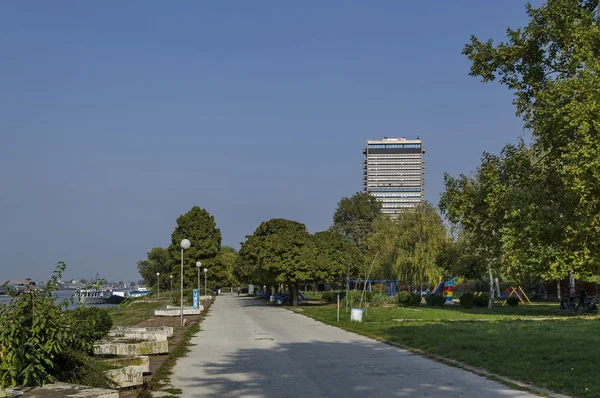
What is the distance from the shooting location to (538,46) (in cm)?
2031

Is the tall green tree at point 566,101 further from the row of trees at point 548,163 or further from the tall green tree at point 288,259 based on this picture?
the tall green tree at point 288,259

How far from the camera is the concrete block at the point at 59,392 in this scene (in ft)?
23.2

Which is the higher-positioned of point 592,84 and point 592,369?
point 592,84

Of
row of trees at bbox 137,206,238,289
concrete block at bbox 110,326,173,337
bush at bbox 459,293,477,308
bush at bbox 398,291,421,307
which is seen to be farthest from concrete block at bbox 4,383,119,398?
row of trees at bbox 137,206,238,289

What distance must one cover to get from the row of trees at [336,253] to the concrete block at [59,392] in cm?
2820

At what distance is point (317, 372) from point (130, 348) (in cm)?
385

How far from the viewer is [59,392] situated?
23.7ft

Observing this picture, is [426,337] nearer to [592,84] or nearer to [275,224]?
[592,84]

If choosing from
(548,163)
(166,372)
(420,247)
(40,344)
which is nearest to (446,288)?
(420,247)

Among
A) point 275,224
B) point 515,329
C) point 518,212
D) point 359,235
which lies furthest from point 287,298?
point 359,235

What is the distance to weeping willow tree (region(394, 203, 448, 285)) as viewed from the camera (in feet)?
181

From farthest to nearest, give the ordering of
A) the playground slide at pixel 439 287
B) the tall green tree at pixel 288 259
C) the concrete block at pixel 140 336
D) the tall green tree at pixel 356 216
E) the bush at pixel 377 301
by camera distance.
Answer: the tall green tree at pixel 356 216 < the playground slide at pixel 439 287 < the tall green tree at pixel 288 259 < the bush at pixel 377 301 < the concrete block at pixel 140 336

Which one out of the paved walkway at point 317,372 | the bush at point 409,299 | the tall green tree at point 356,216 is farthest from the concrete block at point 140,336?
the tall green tree at point 356,216

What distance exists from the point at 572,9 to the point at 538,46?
1.83 m
